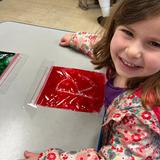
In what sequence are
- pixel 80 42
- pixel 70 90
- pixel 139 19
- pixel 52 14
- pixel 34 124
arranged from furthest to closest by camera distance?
pixel 52 14
pixel 80 42
pixel 70 90
pixel 34 124
pixel 139 19

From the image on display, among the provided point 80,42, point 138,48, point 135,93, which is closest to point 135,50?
point 138,48

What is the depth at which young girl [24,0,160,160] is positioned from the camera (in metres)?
→ 0.58

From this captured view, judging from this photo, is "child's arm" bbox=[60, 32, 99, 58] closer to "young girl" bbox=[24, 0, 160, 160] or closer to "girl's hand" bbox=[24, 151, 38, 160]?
"young girl" bbox=[24, 0, 160, 160]

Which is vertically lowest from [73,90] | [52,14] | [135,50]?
[52,14]

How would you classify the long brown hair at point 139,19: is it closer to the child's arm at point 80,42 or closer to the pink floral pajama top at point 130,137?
the pink floral pajama top at point 130,137

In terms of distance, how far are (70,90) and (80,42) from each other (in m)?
0.24

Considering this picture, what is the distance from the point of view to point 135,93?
25.5 inches

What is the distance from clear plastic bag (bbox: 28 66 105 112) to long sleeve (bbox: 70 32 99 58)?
0.11 meters

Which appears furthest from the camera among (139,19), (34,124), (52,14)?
(52,14)

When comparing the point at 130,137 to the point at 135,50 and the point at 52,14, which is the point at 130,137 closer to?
the point at 135,50

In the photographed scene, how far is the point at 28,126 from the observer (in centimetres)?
68

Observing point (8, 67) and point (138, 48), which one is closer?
point (138, 48)

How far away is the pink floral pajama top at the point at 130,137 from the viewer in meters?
0.61

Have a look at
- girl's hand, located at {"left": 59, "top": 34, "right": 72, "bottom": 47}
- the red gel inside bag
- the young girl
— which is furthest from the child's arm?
the young girl
